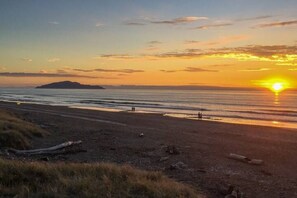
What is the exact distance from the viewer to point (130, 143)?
1834 cm

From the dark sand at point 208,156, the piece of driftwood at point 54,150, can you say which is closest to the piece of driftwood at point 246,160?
the dark sand at point 208,156

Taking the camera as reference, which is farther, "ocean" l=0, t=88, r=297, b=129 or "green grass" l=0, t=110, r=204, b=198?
"ocean" l=0, t=88, r=297, b=129

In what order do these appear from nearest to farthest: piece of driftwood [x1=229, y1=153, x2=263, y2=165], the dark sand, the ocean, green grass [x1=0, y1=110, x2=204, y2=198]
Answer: green grass [x1=0, y1=110, x2=204, y2=198] < the dark sand < piece of driftwood [x1=229, y1=153, x2=263, y2=165] < the ocean

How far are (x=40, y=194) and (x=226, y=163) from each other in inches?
313

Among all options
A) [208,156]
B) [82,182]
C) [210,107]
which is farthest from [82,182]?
[210,107]

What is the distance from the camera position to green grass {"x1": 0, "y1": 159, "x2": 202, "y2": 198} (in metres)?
7.81

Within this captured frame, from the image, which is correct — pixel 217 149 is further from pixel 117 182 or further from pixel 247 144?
pixel 117 182

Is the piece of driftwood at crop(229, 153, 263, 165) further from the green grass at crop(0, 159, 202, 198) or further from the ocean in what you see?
the ocean

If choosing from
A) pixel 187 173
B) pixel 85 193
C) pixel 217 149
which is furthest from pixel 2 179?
pixel 217 149

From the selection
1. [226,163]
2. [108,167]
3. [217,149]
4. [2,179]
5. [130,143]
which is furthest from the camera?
[130,143]

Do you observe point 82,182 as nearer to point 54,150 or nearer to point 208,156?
point 54,150

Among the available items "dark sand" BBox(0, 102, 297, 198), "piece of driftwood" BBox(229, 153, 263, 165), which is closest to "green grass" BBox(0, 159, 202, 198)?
"dark sand" BBox(0, 102, 297, 198)

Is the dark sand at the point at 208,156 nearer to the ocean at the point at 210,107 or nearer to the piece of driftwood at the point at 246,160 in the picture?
the piece of driftwood at the point at 246,160

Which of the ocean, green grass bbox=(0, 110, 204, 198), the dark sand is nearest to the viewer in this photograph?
green grass bbox=(0, 110, 204, 198)
